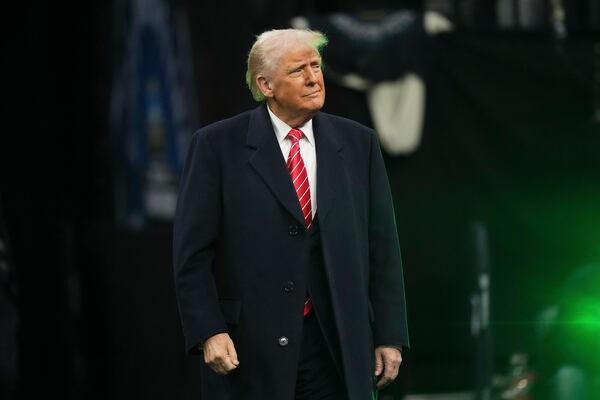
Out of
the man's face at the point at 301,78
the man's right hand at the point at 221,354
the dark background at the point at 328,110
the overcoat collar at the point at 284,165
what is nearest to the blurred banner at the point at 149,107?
the dark background at the point at 328,110

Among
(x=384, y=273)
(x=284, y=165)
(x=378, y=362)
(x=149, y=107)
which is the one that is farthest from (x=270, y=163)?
(x=149, y=107)

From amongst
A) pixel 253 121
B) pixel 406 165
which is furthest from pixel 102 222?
pixel 253 121

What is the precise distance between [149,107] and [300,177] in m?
5.42

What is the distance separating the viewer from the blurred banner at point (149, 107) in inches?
360

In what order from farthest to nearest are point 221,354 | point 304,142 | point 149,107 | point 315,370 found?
point 149,107 → point 304,142 → point 315,370 → point 221,354

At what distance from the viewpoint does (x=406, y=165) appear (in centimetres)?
884

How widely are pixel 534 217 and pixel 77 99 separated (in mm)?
3418

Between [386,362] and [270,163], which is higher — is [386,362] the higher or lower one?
the lower one

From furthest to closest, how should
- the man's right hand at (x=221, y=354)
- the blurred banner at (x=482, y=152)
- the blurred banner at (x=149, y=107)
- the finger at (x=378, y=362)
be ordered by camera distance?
1. the blurred banner at (x=149, y=107)
2. the blurred banner at (x=482, y=152)
3. the finger at (x=378, y=362)
4. the man's right hand at (x=221, y=354)

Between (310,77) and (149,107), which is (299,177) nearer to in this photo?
(310,77)

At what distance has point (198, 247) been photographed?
4078mm

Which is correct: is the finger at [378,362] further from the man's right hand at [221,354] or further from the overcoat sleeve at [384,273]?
the man's right hand at [221,354]

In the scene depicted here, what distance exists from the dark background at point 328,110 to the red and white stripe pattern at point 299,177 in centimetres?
416

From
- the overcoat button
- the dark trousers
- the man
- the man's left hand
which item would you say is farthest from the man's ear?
the man's left hand
